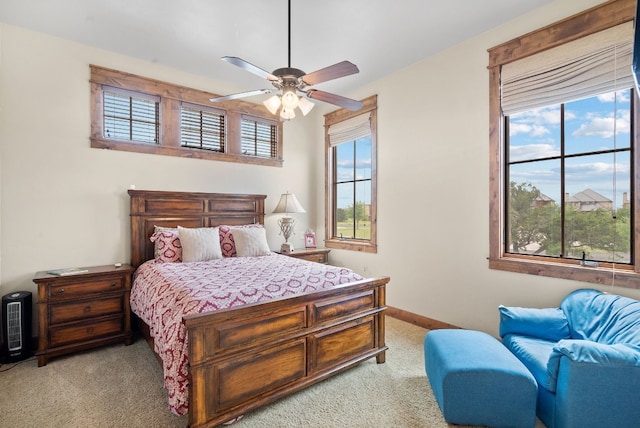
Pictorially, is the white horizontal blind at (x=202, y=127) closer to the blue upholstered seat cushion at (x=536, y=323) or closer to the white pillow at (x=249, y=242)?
the white pillow at (x=249, y=242)

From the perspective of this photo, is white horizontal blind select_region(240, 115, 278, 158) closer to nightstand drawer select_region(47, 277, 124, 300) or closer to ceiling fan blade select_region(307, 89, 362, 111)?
ceiling fan blade select_region(307, 89, 362, 111)

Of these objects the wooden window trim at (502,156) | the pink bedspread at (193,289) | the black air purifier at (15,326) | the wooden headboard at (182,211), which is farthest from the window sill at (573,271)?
the black air purifier at (15,326)

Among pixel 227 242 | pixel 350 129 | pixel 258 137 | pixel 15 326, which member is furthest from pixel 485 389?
pixel 258 137

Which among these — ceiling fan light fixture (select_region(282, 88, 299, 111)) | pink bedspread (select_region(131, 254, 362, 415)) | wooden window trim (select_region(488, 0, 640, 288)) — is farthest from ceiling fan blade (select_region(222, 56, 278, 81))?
wooden window trim (select_region(488, 0, 640, 288))

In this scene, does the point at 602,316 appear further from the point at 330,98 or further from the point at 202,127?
the point at 202,127

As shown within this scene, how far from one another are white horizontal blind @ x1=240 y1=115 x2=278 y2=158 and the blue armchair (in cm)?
388

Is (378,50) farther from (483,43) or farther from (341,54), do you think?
(483,43)

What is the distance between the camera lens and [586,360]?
5.32ft

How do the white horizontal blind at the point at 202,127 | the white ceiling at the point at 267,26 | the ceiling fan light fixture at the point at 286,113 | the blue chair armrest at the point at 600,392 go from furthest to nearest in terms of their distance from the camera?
the white horizontal blind at the point at 202,127 → the white ceiling at the point at 267,26 → the ceiling fan light fixture at the point at 286,113 → the blue chair armrest at the point at 600,392

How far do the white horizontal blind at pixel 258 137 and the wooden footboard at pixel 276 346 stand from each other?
9.49 ft

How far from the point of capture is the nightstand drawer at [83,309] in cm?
277

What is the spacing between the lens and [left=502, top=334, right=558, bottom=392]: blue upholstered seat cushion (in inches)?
71.3

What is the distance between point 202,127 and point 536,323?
14.0 ft

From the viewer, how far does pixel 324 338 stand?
2.37 meters
